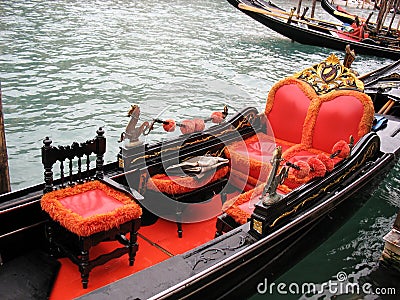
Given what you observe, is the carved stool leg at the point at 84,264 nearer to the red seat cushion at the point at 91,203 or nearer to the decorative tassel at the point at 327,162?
the red seat cushion at the point at 91,203

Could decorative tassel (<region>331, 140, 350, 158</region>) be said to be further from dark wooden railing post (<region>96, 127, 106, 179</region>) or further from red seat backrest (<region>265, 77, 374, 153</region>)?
dark wooden railing post (<region>96, 127, 106, 179</region>)

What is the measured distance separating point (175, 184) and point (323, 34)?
809cm

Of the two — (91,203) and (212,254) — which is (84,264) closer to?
(91,203)

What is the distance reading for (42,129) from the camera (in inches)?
189

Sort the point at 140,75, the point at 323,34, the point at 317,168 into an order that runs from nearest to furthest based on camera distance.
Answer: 1. the point at 317,168
2. the point at 140,75
3. the point at 323,34

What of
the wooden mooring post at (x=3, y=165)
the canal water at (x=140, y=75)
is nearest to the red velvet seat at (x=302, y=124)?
the canal water at (x=140, y=75)

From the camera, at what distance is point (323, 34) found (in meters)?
9.59

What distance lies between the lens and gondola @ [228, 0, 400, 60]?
935 cm

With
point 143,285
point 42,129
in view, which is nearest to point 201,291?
point 143,285

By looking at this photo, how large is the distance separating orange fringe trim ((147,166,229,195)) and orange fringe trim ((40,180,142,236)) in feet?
1.11

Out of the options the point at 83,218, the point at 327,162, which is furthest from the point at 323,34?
the point at 83,218

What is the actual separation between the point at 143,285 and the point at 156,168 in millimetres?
966

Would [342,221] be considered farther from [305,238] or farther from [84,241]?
[84,241]

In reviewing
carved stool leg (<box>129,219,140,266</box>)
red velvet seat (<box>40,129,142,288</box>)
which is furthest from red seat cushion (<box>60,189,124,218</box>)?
carved stool leg (<box>129,219,140,266</box>)
